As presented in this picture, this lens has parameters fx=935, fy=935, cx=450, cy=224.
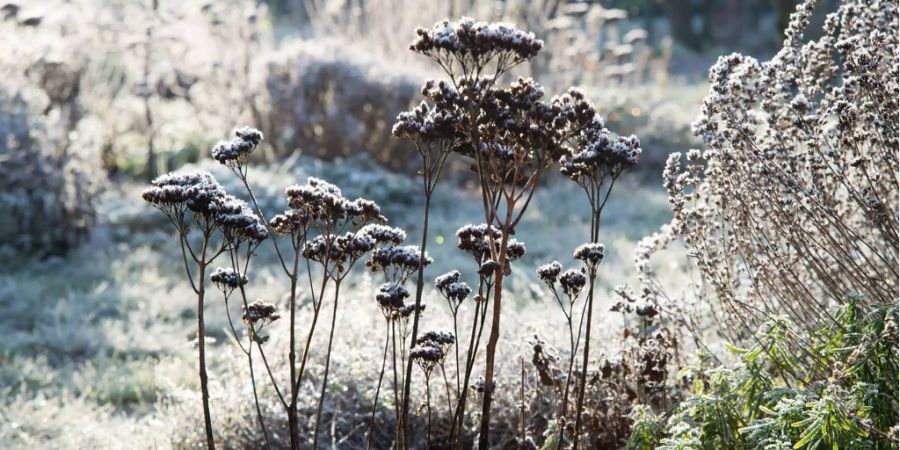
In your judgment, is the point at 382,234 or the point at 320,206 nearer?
the point at 320,206

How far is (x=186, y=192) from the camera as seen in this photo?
2.36m

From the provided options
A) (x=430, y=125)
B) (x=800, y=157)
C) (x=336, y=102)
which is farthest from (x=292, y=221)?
(x=336, y=102)

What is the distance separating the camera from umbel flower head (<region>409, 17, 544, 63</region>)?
7.23 ft

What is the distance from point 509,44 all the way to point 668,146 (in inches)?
360

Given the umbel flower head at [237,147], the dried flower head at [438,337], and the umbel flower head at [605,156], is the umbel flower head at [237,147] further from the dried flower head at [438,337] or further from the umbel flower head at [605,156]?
the umbel flower head at [605,156]

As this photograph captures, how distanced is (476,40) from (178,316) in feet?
14.5

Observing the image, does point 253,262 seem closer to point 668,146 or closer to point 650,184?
point 650,184

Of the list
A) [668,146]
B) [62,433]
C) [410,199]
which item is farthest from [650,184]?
[62,433]

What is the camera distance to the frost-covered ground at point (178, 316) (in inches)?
154

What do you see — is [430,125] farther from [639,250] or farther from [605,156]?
[639,250]

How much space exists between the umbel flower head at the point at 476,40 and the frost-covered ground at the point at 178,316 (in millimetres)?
1783

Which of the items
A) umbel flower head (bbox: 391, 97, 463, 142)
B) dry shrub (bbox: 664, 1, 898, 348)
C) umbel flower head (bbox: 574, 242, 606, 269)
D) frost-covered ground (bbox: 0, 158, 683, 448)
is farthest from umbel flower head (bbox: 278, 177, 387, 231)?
frost-covered ground (bbox: 0, 158, 683, 448)

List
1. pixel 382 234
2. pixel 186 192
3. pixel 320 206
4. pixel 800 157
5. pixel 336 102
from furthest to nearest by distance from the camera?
pixel 336 102 < pixel 800 157 < pixel 382 234 < pixel 320 206 < pixel 186 192

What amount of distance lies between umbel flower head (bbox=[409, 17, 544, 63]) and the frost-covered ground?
1.78 meters
